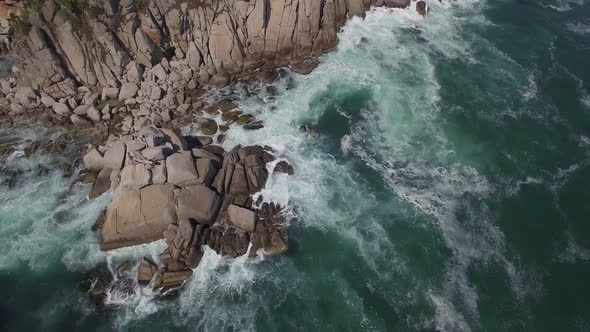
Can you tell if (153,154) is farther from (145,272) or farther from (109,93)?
(109,93)

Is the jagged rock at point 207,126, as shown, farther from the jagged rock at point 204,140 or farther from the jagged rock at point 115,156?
the jagged rock at point 115,156

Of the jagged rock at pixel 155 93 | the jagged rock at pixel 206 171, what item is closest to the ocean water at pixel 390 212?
the jagged rock at pixel 206 171

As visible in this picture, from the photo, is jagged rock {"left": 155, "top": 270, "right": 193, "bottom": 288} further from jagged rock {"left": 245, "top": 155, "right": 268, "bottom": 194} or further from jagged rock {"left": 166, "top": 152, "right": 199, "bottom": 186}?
jagged rock {"left": 245, "top": 155, "right": 268, "bottom": 194}

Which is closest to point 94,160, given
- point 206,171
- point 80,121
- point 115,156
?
point 115,156

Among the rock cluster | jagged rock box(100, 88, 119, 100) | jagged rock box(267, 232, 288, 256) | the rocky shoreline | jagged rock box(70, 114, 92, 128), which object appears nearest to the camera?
the rock cluster

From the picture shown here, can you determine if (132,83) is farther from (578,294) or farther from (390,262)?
(578,294)

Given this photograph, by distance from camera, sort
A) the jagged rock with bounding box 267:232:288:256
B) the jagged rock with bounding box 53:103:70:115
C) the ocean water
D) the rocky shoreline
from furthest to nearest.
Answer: the jagged rock with bounding box 53:103:70:115
the rocky shoreline
the jagged rock with bounding box 267:232:288:256
the ocean water

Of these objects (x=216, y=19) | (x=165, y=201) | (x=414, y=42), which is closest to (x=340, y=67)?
(x=414, y=42)

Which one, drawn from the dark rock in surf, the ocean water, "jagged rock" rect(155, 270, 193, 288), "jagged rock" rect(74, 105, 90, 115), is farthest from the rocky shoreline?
the ocean water
